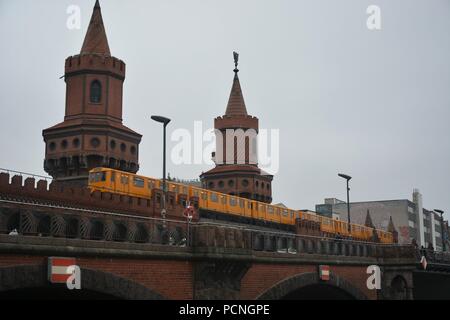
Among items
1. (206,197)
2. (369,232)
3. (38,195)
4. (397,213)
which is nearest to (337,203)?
(397,213)

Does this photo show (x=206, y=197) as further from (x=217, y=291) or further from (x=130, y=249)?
(x=130, y=249)

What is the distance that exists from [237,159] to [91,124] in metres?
29.8

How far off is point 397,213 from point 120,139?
273 ft

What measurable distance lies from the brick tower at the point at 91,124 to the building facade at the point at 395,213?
241ft

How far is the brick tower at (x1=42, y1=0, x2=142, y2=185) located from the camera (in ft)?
195

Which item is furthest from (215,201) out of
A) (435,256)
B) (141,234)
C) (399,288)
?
(141,234)

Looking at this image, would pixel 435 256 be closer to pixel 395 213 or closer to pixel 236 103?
pixel 236 103

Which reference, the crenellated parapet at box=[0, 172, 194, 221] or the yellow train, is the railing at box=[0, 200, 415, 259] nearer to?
the crenellated parapet at box=[0, 172, 194, 221]

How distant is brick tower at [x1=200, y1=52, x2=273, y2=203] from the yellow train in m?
9.63

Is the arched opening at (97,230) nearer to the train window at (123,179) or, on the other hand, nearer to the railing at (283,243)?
the railing at (283,243)

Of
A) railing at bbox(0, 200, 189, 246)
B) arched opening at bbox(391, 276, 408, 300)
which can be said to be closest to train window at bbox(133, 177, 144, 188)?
arched opening at bbox(391, 276, 408, 300)

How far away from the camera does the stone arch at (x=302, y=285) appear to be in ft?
104

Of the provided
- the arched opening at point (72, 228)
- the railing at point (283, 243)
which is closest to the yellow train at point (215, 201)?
the railing at point (283, 243)
